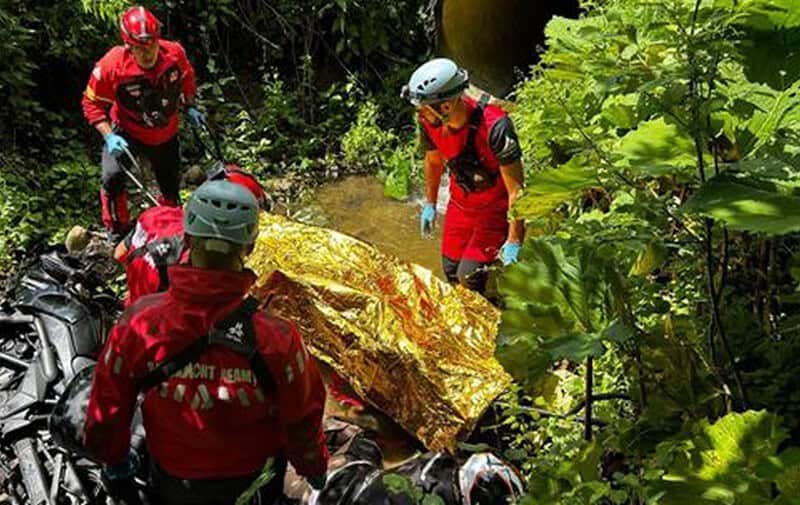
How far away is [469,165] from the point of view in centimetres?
473

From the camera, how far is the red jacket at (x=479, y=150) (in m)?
4.53

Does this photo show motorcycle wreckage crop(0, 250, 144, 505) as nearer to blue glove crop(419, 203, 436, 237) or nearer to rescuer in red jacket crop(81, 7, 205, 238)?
rescuer in red jacket crop(81, 7, 205, 238)

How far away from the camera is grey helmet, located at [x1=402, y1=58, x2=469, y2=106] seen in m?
4.31

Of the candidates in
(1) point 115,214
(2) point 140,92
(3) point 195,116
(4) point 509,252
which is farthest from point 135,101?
(4) point 509,252

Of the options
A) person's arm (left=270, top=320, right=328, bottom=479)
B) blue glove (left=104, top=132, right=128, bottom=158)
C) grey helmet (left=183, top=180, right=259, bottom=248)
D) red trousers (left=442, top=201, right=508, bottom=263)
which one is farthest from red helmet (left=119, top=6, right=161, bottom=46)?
person's arm (left=270, top=320, right=328, bottom=479)

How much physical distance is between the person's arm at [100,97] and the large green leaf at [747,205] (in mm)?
5258

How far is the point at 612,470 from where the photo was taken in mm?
2516

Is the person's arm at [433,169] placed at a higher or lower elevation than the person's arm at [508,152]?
lower

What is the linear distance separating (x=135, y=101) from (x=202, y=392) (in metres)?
4.00

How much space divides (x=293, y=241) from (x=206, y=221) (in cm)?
238

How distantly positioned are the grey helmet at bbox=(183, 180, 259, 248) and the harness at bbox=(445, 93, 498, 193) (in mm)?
2019

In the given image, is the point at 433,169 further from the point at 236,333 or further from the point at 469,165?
the point at 236,333

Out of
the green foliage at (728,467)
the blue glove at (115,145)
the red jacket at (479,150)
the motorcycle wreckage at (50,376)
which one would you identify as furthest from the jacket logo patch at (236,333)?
the blue glove at (115,145)

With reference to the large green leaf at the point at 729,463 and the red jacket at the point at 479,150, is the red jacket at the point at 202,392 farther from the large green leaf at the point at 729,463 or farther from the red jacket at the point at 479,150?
the red jacket at the point at 479,150
